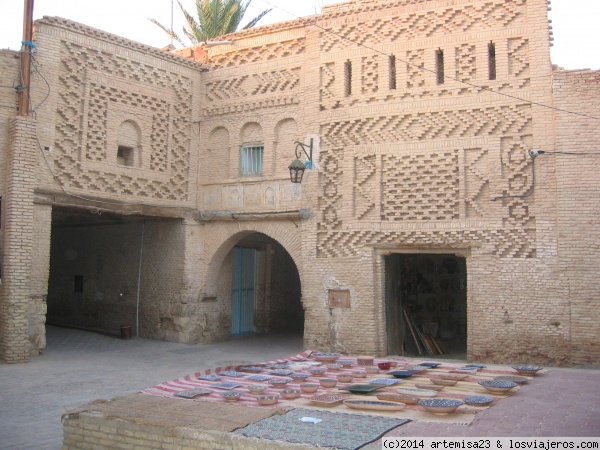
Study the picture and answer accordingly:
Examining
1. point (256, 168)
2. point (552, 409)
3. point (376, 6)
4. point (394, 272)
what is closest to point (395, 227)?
point (394, 272)

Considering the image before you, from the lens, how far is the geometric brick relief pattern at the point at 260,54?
13828 millimetres

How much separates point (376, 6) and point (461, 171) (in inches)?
157

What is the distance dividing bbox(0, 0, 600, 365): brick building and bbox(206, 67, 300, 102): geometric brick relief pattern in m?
0.04

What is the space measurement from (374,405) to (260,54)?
10.2 metres

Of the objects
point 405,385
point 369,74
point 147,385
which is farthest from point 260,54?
point 405,385

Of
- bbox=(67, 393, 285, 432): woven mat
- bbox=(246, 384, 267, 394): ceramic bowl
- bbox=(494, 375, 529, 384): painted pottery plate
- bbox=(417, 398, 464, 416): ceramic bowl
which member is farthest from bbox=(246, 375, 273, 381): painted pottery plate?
bbox=(494, 375, 529, 384): painted pottery plate

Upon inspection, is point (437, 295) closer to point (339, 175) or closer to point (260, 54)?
point (339, 175)

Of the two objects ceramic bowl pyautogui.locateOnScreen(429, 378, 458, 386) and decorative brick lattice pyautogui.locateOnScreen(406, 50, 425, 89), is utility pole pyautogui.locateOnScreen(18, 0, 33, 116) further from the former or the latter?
ceramic bowl pyautogui.locateOnScreen(429, 378, 458, 386)

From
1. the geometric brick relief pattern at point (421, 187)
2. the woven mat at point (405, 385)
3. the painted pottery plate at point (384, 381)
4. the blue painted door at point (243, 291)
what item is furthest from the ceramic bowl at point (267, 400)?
the blue painted door at point (243, 291)

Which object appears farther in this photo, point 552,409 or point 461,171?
point 461,171

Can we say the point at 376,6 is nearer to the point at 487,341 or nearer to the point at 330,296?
the point at 330,296

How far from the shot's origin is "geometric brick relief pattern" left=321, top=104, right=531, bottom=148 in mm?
11461

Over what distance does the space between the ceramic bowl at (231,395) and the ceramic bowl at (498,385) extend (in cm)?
275

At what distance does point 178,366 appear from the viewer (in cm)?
→ 1158
